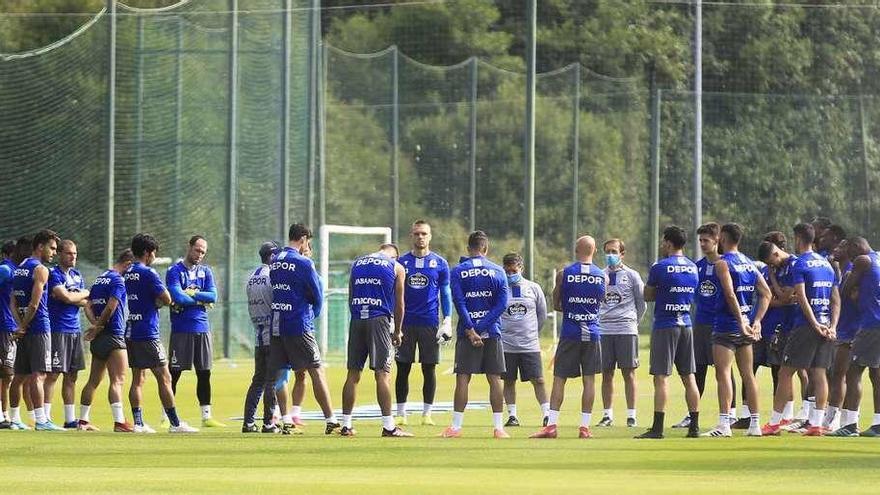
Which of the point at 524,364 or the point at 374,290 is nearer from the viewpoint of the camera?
the point at 374,290

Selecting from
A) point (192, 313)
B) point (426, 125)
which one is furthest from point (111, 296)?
point (426, 125)

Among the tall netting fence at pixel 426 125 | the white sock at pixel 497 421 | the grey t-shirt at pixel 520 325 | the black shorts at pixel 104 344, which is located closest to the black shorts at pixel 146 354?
the black shorts at pixel 104 344

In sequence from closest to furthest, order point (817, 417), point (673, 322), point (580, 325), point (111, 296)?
point (673, 322) < point (580, 325) < point (817, 417) < point (111, 296)

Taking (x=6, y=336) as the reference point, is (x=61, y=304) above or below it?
above

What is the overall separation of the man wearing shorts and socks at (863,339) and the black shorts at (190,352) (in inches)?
260

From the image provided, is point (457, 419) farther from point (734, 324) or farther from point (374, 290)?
point (734, 324)

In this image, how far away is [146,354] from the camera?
66.1 feet

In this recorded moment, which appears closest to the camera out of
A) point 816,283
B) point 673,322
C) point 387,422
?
point 387,422

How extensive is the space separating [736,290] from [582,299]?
154 centimetres

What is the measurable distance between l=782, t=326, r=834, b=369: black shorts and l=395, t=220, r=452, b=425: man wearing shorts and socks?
3654 mm

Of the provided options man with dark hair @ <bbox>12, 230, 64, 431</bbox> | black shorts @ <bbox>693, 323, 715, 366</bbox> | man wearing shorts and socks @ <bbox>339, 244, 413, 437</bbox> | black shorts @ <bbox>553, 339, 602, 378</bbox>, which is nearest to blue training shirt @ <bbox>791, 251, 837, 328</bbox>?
black shorts @ <bbox>693, 323, 715, 366</bbox>

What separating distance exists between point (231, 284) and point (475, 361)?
18.4 metres

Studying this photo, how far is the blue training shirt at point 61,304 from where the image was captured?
20844mm

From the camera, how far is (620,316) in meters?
21.0
